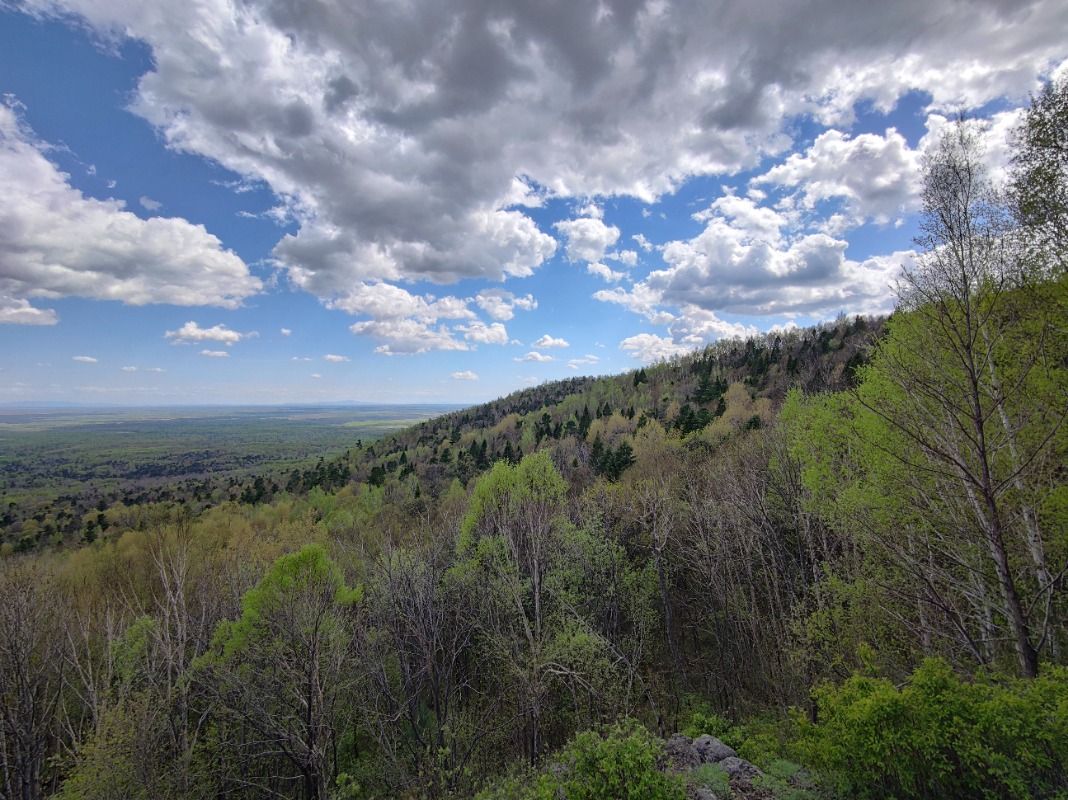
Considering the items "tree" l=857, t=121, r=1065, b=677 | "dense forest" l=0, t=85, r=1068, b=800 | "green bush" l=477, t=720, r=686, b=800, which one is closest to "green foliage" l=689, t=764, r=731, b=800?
"dense forest" l=0, t=85, r=1068, b=800

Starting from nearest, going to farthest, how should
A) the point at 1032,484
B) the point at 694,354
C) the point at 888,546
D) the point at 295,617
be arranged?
the point at 888,546, the point at 1032,484, the point at 295,617, the point at 694,354

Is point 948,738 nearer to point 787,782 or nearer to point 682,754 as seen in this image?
point 787,782

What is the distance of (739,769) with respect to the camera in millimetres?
9031

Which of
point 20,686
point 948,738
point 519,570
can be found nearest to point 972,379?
point 948,738

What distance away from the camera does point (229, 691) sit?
16891 millimetres

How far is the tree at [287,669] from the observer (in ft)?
46.1

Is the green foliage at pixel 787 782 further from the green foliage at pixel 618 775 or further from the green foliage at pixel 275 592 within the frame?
the green foliage at pixel 275 592

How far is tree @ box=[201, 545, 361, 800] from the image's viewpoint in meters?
14.0

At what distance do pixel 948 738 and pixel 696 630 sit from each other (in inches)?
889

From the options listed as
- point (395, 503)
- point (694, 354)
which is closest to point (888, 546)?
point (395, 503)

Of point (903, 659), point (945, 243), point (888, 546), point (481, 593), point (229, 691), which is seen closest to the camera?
point (945, 243)

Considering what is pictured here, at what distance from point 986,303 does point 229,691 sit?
24.6 metres

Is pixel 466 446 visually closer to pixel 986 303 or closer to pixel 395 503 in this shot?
pixel 395 503

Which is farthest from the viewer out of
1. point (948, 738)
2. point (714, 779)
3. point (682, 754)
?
point (682, 754)
